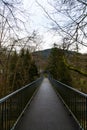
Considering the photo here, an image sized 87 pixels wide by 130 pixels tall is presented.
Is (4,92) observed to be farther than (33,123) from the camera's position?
Yes

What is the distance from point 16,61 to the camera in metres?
19.6

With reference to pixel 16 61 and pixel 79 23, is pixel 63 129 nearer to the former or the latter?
pixel 79 23

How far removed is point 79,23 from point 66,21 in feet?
2.27

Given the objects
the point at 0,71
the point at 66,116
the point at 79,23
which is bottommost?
the point at 66,116

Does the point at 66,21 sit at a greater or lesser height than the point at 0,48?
greater

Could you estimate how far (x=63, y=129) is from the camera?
588 centimetres

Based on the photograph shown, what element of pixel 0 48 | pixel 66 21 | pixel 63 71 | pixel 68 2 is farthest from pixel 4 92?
pixel 63 71

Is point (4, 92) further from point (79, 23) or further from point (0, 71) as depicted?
point (79, 23)

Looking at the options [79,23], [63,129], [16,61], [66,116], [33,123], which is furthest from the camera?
[16,61]

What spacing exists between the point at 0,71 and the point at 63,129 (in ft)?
25.6

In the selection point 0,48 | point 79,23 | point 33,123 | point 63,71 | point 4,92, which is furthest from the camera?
point 63,71

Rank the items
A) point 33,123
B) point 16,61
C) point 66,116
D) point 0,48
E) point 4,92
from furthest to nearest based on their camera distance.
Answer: point 16,61 < point 4,92 < point 0,48 < point 66,116 < point 33,123

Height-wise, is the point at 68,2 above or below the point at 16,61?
above

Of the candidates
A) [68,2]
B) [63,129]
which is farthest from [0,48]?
[63,129]
